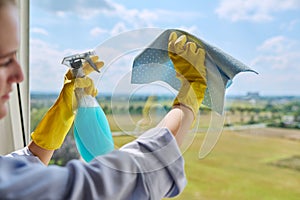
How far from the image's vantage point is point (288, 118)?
43.2 inches

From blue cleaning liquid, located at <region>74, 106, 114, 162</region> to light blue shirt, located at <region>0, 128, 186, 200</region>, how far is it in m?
0.08

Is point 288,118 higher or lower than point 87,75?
lower

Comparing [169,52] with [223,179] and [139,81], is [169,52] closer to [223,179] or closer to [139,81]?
[139,81]

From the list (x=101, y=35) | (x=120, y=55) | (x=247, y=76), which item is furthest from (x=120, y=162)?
(x=101, y=35)

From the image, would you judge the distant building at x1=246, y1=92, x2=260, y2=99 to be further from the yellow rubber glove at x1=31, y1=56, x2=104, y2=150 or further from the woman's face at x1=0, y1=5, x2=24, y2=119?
the woman's face at x1=0, y1=5, x2=24, y2=119

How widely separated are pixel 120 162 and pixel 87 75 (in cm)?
23

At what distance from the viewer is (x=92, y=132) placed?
31.1 inches

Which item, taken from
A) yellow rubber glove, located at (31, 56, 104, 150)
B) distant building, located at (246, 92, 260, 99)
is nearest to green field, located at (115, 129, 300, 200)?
distant building, located at (246, 92, 260, 99)

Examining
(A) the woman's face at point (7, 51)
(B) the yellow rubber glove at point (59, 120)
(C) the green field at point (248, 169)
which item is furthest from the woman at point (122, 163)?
(C) the green field at point (248, 169)

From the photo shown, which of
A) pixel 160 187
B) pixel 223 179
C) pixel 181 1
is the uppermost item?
pixel 181 1

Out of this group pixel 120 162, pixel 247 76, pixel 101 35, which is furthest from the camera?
pixel 101 35

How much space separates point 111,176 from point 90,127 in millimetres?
141

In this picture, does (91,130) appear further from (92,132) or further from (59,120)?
(59,120)

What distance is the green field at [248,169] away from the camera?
3.71 feet
